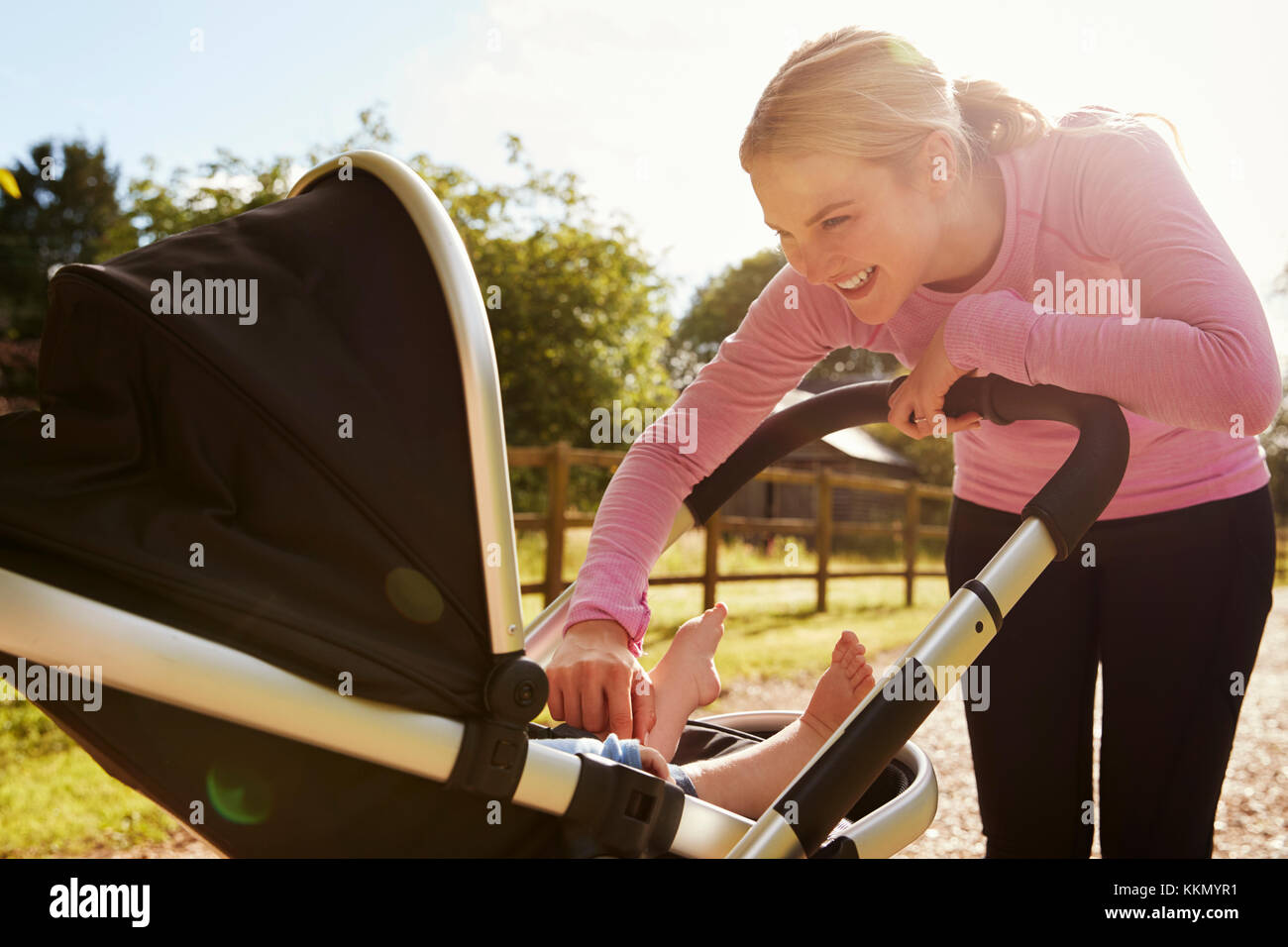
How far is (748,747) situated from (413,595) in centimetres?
82

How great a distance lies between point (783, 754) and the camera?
1604 mm

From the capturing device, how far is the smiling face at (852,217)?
129 cm

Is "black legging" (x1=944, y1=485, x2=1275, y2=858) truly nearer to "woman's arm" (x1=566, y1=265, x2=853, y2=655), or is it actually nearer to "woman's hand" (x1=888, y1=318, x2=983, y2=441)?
"woman's hand" (x1=888, y1=318, x2=983, y2=441)

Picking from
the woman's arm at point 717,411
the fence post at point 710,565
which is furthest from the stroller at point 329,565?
the fence post at point 710,565

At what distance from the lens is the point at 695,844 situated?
117 cm

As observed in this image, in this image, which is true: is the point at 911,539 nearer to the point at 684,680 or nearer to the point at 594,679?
the point at 684,680

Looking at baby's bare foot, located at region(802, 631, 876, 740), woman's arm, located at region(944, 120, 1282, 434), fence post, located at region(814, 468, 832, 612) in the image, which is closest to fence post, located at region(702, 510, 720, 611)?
fence post, located at region(814, 468, 832, 612)

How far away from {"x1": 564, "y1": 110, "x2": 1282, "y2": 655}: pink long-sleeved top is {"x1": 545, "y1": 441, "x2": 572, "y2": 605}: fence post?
4319 millimetres

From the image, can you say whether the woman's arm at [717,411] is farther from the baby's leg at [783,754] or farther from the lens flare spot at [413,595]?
the lens flare spot at [413,595]

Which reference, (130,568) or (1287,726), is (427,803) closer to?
(130,568)

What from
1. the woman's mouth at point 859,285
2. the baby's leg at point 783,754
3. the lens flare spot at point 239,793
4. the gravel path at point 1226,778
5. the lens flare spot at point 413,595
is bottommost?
the gravel path at point 1226,778

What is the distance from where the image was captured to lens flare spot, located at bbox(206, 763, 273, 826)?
1051 mm
